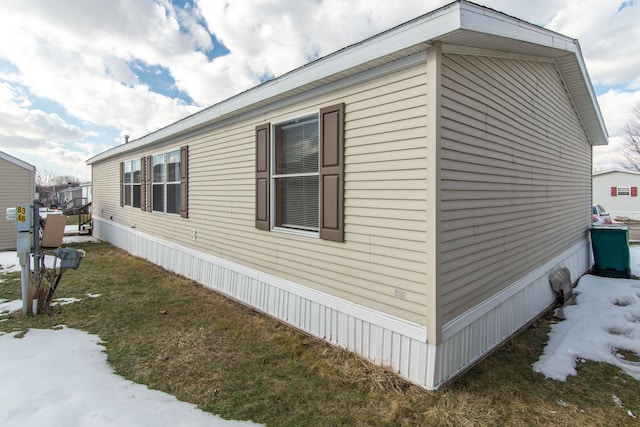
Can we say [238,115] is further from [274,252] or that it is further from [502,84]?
[502,84]

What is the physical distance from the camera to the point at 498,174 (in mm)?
3600

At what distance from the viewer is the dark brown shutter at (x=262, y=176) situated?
441 centimetres

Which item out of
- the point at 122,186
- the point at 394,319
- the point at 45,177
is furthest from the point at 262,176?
the point at 45,177

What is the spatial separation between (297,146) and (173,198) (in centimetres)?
429

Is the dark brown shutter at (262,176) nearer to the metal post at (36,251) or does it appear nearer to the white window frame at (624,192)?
the metal post at (36,251)

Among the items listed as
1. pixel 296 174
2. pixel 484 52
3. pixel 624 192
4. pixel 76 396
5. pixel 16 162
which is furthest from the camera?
pixel 624 192

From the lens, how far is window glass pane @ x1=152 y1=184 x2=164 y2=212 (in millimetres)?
7617

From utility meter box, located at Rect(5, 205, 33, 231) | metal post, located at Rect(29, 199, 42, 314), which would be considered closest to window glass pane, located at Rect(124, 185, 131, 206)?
metal post, located at Rect(29, 199, 42, 314)

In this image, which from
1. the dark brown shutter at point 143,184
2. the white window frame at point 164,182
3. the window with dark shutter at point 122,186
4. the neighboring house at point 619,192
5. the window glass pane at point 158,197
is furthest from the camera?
the neighboring house at point 619,192

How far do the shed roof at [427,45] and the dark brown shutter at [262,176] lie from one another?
0.43 m

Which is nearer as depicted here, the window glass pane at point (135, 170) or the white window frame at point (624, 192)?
the window glass pane at point (135, 170)

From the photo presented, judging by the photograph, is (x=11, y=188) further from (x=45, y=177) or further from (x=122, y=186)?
(x=45, y=177)

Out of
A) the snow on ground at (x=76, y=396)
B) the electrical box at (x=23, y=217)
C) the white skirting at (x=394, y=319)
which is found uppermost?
the electrical box at (x=23, y=217)

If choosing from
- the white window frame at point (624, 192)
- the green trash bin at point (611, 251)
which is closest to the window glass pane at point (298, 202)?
the green trash bin at point (611, 251)
